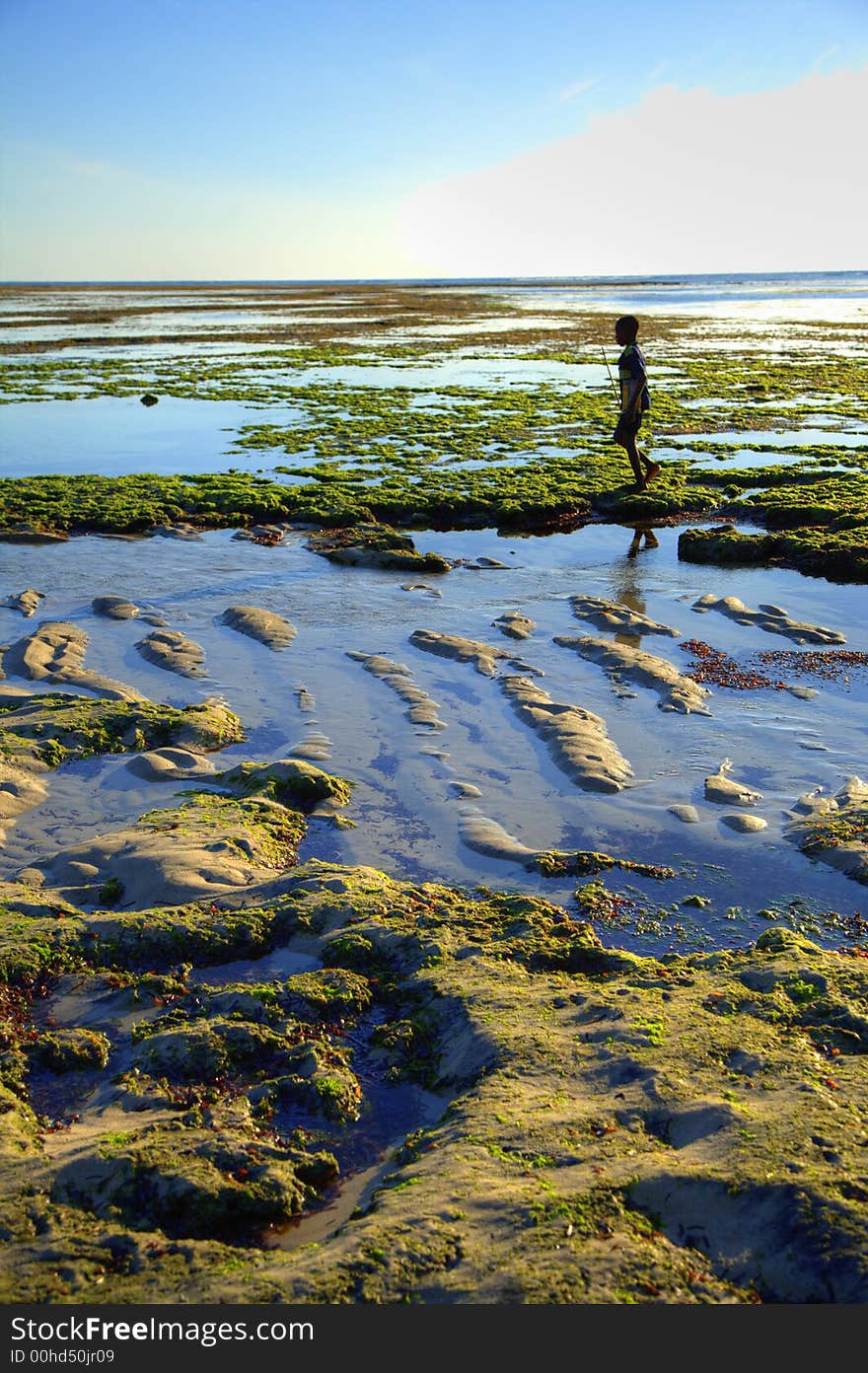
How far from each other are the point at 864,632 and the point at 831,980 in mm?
5905

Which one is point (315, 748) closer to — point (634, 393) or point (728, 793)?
point (728, 793)

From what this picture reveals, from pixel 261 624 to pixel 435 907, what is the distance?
17.3 feet

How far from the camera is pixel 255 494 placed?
14.6 meters

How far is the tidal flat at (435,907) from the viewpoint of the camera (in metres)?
2.78

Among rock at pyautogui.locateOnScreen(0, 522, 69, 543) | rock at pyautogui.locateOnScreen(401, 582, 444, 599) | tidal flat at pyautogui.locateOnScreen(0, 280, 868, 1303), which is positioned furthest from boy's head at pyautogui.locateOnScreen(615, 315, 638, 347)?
rock at pyautogui.locateOnScreen(0, 522, 69, 543)

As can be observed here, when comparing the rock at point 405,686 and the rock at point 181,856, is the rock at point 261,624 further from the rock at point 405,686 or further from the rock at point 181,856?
the rock at point 181,856

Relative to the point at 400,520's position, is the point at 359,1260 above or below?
below

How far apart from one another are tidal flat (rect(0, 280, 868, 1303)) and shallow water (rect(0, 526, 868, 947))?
0.12ft

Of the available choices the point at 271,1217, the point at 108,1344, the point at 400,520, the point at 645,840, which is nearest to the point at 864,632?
the point at 645,840

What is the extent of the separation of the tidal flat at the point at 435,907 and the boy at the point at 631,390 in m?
1.26

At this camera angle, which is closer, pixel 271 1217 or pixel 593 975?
pixel 271 1217

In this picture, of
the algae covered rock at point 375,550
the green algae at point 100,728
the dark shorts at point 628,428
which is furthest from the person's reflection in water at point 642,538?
the green algae at point 100,728

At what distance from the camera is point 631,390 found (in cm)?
1366

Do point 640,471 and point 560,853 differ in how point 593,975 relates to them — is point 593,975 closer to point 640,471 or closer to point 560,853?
point 560,853
